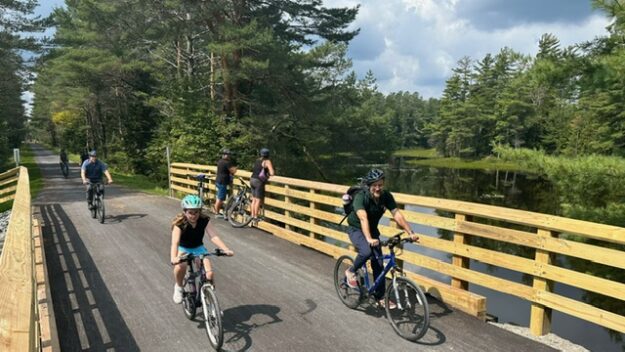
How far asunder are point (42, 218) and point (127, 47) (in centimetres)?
2020

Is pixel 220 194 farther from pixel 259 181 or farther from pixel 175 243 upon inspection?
pixel 175 243

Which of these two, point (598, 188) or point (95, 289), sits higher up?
point (598, 188)

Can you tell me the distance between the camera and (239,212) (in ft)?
36.9

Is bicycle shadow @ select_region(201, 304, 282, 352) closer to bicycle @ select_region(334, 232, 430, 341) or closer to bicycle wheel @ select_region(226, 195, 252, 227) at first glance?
bicycle @ select_region(334, 232, 430, 341)

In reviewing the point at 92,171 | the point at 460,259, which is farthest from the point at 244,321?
the point at 92,171

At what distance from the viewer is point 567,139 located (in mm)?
58438

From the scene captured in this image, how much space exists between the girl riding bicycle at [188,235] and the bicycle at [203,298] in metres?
0.07

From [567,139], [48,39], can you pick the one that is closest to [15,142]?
[48,39]

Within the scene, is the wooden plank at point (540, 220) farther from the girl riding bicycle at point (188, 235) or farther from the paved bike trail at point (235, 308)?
the girl riding bicycle at point (188, 235)

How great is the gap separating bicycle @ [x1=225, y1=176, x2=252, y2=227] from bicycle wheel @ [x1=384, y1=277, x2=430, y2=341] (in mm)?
6393

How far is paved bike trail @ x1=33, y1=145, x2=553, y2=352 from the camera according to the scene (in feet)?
15.7

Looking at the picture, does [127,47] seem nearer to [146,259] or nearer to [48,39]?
[48,39]

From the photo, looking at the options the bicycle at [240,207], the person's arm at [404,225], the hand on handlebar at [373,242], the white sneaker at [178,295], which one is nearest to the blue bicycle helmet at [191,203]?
the white sneaker at [178,295]

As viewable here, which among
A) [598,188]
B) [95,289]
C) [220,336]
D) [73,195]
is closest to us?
[220,336]
